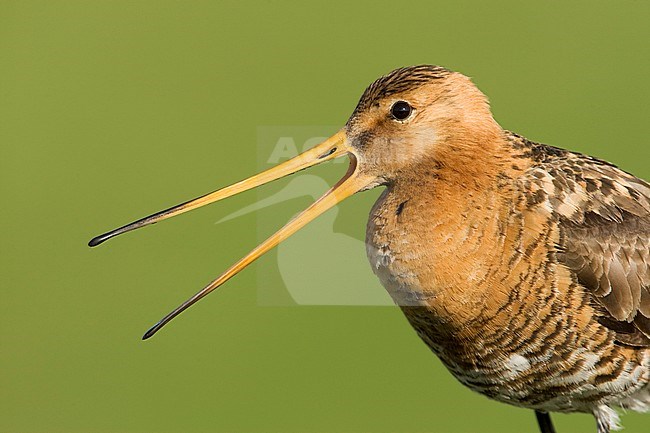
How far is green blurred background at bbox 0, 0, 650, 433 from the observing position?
8531mm

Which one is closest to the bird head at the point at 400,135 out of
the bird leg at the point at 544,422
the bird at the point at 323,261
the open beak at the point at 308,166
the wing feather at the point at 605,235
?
the open beak at the point at 308,166

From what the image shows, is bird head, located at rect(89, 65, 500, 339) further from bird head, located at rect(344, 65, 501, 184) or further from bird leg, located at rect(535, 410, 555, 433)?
bird leg, located at rect(535, 410, 555, 433)

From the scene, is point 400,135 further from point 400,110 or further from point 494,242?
point 494,242

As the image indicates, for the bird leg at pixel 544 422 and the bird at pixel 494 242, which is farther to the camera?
the bird leg at pixel 544 422

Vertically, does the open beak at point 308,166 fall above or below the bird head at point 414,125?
below

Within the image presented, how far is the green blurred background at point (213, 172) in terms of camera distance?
8531 mm

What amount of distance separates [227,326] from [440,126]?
4.42 metres

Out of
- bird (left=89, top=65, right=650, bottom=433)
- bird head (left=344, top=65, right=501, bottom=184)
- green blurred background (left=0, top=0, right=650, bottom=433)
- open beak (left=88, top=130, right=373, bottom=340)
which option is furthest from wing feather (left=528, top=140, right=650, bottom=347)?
green blurred background (left=0, top=0, right=650, bottom=433)

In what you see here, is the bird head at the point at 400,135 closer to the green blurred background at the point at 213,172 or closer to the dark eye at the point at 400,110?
the dark eye at the point at 400,110

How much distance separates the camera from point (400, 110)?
17.0 ft

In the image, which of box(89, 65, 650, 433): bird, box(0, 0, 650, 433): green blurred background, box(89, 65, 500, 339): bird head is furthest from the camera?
box(0, 0, 650, 433): green blurred background

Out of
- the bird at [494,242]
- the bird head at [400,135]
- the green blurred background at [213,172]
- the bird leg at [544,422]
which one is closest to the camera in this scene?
the bird at [494,242]

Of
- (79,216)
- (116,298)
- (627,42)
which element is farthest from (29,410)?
(627,42)

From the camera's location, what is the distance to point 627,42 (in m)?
12.1
